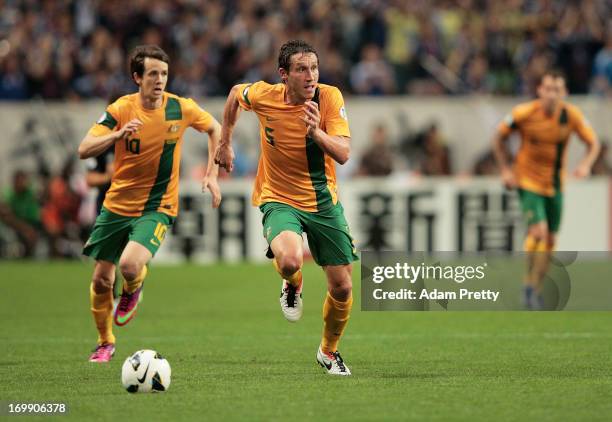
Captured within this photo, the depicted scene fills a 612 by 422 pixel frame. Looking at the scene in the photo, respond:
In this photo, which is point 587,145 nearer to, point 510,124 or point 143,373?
point 510,124

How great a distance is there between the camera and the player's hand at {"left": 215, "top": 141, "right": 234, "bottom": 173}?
9.45m

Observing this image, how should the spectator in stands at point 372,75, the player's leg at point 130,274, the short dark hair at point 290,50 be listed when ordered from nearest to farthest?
the short dark hair at point 290,50
the player's leg at point 130,274
the spectator in stands at point 372,75

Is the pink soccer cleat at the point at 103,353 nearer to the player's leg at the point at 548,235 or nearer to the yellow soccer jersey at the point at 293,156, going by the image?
the yellow soccer jersey at the point at 293,156

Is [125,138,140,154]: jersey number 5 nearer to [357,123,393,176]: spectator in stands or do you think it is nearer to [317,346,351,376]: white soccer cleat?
[317,346,351,376]: white soccer cleat

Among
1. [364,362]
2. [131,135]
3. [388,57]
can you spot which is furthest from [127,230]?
[388,57]

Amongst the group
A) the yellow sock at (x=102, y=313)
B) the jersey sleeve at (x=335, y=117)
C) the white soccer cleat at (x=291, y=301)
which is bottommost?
the yellow sock at (x=102, y=313)

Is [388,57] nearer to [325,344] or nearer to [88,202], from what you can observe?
[88,202]

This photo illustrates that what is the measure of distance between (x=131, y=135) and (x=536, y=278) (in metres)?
5.89

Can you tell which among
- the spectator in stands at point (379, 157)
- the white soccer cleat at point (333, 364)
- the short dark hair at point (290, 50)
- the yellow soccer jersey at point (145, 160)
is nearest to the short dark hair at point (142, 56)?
the yellow soccer jersey at point (145, 160)

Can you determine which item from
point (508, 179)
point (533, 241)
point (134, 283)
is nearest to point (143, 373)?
point (134, 283)

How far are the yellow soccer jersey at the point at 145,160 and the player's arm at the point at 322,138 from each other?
6.52ft

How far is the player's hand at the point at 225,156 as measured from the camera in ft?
31.0

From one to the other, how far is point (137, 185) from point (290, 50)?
2.12 m

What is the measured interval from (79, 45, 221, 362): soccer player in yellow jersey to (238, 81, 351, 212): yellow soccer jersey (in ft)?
2.58
